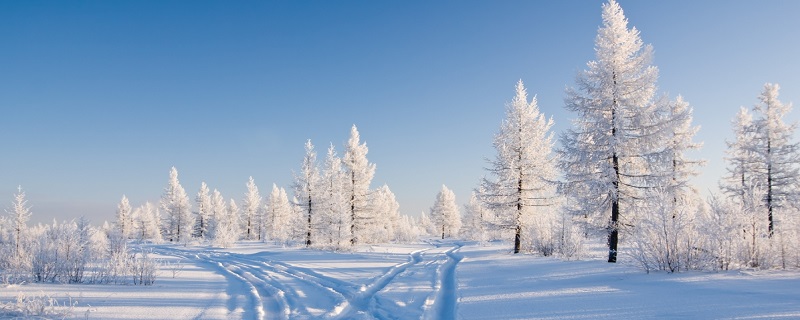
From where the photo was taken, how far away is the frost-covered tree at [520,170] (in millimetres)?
24781

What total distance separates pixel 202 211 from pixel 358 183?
39214 mm

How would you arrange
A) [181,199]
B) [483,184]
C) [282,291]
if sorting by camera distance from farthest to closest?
[181,199], [483,184], [282,291]

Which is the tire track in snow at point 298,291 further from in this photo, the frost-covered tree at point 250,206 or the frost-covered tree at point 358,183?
the frost-covered tree at point 250,206

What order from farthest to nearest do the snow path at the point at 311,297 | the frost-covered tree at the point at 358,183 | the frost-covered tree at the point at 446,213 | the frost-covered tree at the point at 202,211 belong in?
1. the frost-covered tree at the point at 446,213
2. the frost-covered tree at the point at 202,211
3. the frost-covered tree at the point at 358,183
4. the snow path at the point at 311,297

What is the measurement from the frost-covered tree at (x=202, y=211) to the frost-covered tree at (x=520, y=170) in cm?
5127

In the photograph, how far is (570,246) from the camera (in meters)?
18.8

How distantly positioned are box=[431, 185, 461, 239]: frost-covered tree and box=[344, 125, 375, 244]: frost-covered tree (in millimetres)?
32289

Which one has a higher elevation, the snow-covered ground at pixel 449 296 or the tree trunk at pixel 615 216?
the tree trunk at pixel 615 216

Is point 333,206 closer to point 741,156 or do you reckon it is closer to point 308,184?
point 308,184

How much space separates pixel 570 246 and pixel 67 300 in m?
17.8

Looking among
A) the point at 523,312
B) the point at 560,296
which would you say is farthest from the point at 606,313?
the point at 560,296

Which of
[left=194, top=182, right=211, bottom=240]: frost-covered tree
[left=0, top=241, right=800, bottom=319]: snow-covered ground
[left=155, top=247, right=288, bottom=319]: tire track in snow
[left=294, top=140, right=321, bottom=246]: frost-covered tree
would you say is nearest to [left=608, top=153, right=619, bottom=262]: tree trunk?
[left=0, top=241, right=800, bottom=319]: snow-covered ground

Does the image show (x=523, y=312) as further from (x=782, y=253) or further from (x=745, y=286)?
(x=782, y=253)

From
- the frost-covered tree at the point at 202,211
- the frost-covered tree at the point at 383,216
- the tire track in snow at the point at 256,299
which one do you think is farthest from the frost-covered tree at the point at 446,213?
the tire track in snow at the point at 256,299
